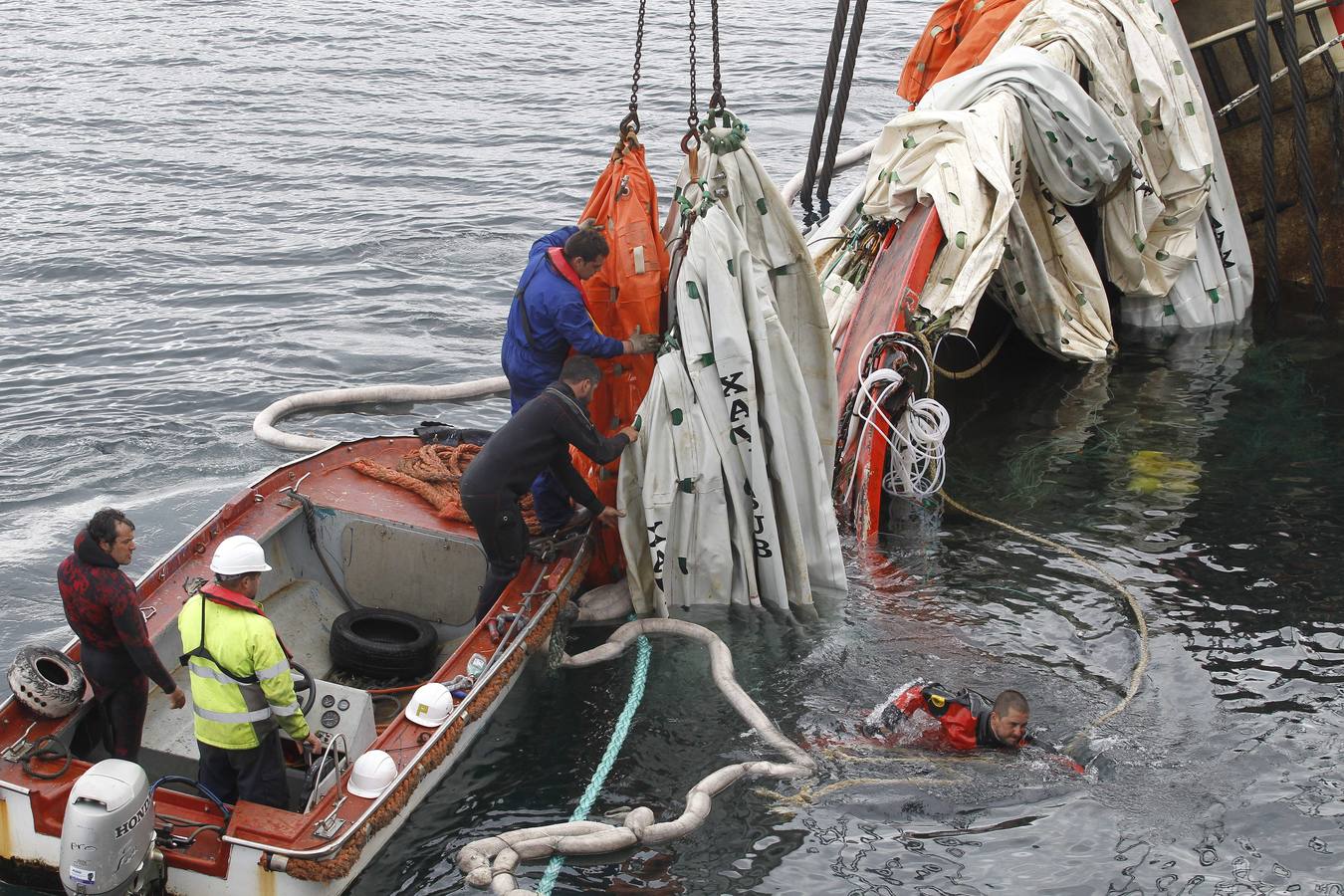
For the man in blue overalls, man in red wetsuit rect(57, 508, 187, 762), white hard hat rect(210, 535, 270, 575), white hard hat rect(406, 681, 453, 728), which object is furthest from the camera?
the man in blue overalls

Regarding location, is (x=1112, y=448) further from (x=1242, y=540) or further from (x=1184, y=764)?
(x=1184, y=764)

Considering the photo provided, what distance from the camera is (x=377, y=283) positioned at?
15.0 meters

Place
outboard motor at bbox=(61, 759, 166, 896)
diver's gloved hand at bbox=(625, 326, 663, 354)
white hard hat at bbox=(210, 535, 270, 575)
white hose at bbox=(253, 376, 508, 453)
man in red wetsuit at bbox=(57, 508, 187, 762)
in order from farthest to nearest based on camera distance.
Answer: white hose at bbox=(253, 376, 508, 453) → diver's gloved hand at bbox=(625, 326, 663, 354) → man in red wetsuit at bbox=(57, 508, 187, 762) → white hard hat at bbox=(210, 535, 270, 575) → outboard motor at bbox=(61, 759, 166, 896)

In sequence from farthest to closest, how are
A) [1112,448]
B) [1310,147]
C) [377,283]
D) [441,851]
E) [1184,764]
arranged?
[377,283]
[1310,147]
[1112,448]
[1184,764]
[441,851]

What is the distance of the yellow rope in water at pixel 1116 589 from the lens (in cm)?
718

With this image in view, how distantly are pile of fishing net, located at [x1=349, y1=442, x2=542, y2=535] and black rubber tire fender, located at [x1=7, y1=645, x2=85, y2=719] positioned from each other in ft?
7.51

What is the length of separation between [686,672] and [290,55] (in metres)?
18.6

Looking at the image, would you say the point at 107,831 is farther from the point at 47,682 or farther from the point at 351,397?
the point at 351,397

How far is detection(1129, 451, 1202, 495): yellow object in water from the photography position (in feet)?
32.7

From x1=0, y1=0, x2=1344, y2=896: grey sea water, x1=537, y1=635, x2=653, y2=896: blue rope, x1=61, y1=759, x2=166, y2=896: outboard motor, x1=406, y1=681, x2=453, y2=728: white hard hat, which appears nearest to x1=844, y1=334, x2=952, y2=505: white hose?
x1=0, y1=0, x2=1344, y2=896: grey sea water

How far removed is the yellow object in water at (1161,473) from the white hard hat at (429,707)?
5846 millimetres

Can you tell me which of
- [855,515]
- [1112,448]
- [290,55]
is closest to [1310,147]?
[1112,448]

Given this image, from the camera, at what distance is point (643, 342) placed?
24.5 feet

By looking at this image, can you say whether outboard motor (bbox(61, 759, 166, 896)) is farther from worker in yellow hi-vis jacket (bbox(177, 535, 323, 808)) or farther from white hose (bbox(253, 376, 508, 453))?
white hose (bbox(253, 376, 508, 453))
